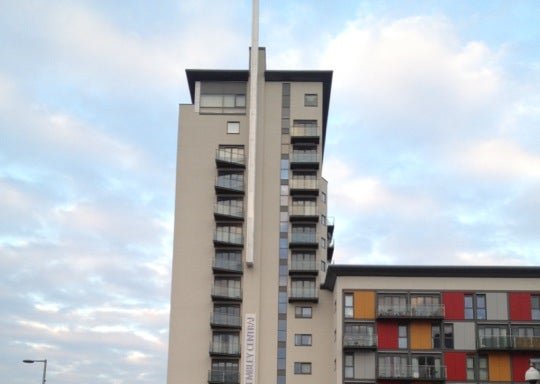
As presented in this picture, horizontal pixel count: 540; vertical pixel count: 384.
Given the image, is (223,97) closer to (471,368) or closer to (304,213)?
(304,213)

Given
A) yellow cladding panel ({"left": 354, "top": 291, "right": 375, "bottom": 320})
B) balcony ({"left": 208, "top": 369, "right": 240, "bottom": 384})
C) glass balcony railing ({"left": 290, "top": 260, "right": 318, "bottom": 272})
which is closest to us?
yellow cladding panel ({"left": 354, "top": 291, "right": 375, "bottom": 320})

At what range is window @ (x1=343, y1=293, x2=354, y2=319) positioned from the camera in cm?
7294

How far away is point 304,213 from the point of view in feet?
272

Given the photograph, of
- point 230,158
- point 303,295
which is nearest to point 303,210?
point 303,295

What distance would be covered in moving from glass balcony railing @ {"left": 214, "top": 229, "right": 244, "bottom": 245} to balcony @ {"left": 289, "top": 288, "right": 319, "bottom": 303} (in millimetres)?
6993

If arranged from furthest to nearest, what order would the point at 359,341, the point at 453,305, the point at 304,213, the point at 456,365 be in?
the point at 304,213, the point at 453,305, the point at 359,341, the point at 456,365

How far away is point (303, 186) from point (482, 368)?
2435 cm

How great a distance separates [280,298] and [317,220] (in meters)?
8.43

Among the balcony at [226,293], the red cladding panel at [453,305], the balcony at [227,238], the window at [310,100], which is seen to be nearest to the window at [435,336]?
the red cladding panel at [453,305]

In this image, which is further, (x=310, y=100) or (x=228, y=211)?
(x=310, y=100)

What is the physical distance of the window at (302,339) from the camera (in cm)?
7950

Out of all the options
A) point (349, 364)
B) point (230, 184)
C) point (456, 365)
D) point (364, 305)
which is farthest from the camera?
point (230, 184)

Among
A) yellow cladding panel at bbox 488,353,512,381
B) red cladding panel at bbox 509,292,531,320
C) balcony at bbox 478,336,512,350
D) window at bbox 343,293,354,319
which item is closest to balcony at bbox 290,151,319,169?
window at bbox 343,293,354,319

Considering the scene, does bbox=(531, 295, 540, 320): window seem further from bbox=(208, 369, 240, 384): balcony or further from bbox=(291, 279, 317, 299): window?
bbox=(208, 369, 240, 384): balcony
